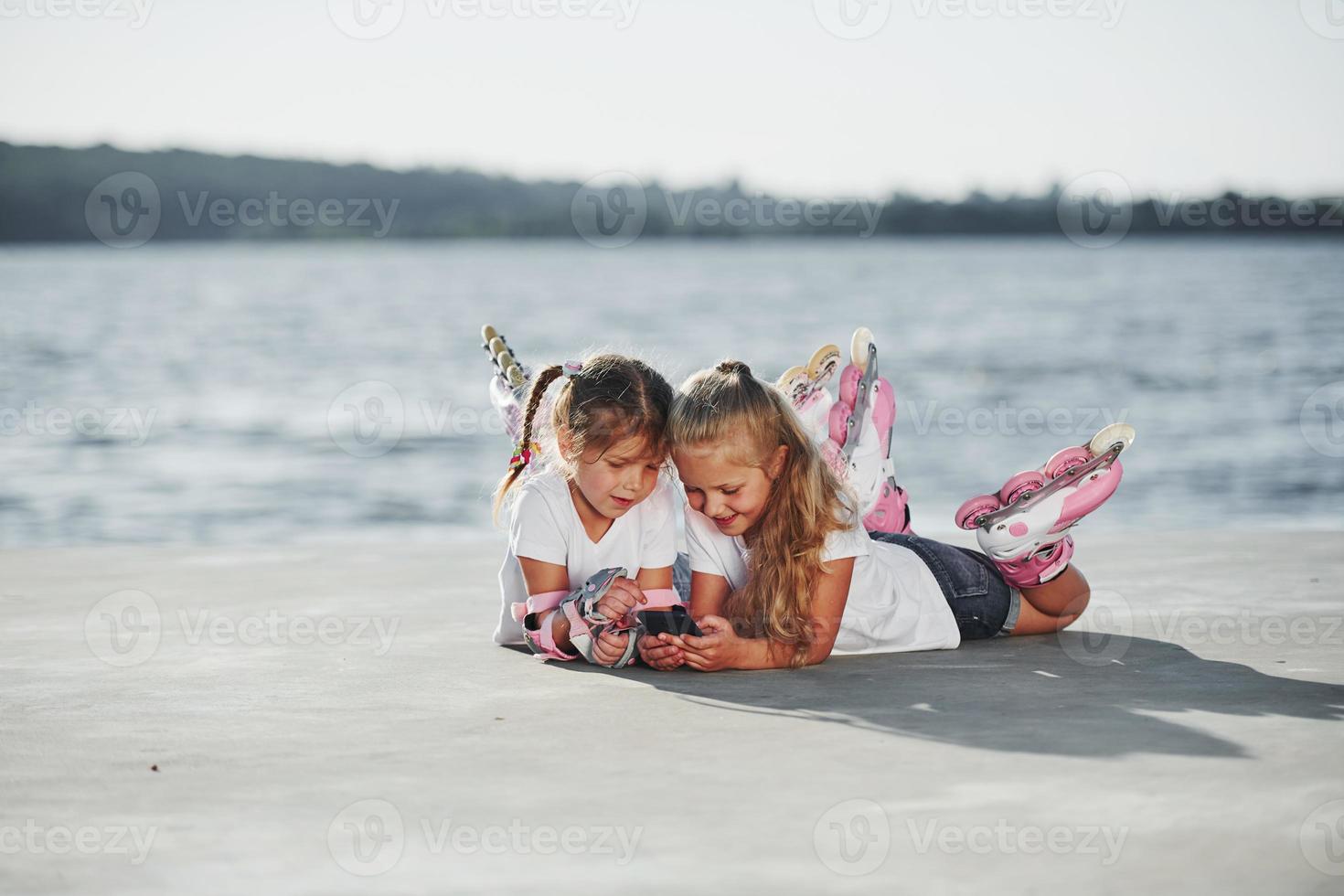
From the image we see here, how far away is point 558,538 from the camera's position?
13.1ft

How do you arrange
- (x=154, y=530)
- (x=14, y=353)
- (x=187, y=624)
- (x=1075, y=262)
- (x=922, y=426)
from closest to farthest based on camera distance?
(x=187, y=624), (x=154, y=530), (x=922, y=426), (x=14, y=353), (x=1075, y=262)

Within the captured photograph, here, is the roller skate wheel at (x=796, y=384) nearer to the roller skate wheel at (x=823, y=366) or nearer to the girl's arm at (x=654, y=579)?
the roller skate wheel at (x=823, y=366)

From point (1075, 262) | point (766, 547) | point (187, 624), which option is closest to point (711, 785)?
point (766, 547)

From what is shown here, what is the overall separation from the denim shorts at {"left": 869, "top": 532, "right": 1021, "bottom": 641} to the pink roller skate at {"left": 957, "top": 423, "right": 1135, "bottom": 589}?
3.3 inches

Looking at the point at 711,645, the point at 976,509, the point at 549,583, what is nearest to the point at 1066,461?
the point at 976,509

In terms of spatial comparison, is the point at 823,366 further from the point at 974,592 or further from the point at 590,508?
the point at 590,508

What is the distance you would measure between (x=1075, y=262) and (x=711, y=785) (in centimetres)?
6335

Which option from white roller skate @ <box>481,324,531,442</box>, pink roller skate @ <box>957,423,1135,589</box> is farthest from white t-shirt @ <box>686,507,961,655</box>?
white roller skate @ <box>481,324,531,442</box>

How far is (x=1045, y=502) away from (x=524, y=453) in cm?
151

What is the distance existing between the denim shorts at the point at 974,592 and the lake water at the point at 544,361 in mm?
992

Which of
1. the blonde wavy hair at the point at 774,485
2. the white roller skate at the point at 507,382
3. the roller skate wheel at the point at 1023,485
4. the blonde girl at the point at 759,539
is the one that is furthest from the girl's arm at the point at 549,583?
the roller skate wheel at the point at 1023,485

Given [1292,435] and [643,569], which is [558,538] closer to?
[643,569]

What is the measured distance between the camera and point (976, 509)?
4.20 metres

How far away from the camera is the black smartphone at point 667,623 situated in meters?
3.92
